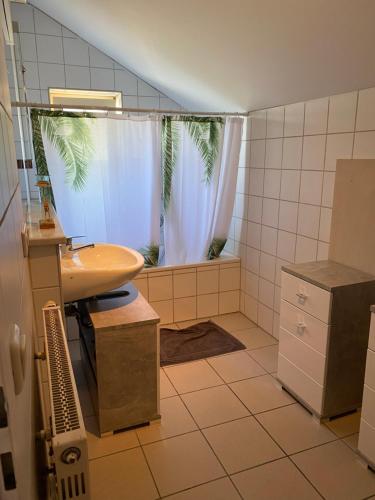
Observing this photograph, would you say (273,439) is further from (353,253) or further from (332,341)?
(353,253)

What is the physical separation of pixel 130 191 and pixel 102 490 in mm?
1931

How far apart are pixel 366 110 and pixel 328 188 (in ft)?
1.60

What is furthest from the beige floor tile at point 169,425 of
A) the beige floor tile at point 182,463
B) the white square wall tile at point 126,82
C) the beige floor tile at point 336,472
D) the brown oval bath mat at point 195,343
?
the white square wall tile at point 126,82

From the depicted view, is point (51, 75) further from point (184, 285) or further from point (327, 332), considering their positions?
point (327, 332)

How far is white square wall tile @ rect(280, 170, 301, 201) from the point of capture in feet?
8.50

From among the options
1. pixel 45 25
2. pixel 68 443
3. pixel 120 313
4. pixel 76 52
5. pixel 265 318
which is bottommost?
pixel 265 318

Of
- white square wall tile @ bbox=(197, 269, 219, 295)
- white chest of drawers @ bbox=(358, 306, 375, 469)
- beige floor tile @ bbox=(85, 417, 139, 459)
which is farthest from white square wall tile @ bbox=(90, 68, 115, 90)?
white chest of drawers @ bbox=(358, 306, 375, 469)

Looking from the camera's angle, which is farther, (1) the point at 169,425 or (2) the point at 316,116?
(2) the point at 316,116

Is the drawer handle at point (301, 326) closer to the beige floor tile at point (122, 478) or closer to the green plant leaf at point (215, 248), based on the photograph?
the beige floor tile at point (122, 478)

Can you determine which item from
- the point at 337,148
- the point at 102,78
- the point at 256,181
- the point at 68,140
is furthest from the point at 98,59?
the point at 337,148

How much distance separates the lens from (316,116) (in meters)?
2.36

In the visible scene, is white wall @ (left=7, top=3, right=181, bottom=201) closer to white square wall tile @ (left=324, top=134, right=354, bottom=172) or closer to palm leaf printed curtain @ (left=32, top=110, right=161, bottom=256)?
palm leaf printed curtain @ (left=32, top=110, right=161, bottom=256)

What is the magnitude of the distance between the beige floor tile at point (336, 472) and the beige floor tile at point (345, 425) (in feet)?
0.28

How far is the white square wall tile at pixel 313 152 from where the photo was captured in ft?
7.75
